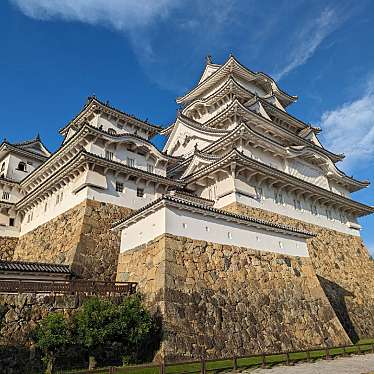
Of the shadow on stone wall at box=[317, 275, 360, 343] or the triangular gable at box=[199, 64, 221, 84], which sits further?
the triangular gable at box=[199, 64, 221, 84]

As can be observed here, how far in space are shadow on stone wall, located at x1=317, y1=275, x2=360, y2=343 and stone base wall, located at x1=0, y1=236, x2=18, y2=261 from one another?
1970 centimetres

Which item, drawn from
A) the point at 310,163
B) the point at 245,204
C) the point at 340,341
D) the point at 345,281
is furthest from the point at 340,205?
the point at 340,341

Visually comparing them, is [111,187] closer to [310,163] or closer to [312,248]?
[312,248]

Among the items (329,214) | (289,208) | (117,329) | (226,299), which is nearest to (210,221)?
(226,299)

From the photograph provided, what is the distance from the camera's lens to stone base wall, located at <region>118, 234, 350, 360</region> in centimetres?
1120

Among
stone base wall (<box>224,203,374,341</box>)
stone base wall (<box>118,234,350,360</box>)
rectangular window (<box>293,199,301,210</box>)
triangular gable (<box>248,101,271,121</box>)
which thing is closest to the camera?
stone base wall (<box>118,234,350,360</box>)

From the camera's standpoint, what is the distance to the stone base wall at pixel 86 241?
1595 cm

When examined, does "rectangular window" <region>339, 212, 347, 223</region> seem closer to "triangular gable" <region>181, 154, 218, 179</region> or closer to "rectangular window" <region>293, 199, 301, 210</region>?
"rectangular window" <region>293, 199, 301, 210</region>

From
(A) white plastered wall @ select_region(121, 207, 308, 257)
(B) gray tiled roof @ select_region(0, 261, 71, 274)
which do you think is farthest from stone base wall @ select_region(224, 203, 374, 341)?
(B) gray tiled roof @ select_region(0, 261, 71, 274)

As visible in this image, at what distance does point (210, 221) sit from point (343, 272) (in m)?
15.1

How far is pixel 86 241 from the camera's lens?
16.5 meters

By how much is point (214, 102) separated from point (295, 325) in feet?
64.7

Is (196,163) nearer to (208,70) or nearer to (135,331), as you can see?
(135,331)

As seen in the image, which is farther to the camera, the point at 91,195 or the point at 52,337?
the point at 91,195
